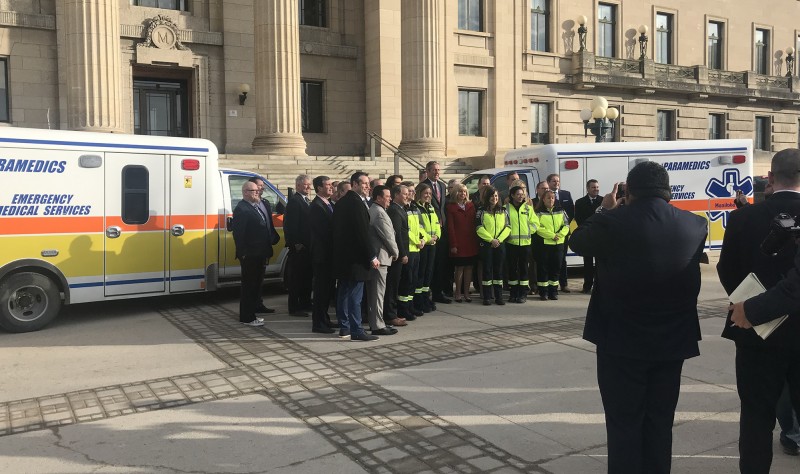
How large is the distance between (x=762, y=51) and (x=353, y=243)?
128 feet

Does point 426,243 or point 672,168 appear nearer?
point 426,243

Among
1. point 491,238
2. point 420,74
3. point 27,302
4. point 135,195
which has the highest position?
point 420,74

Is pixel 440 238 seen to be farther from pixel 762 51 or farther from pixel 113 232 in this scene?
pixel 762 51

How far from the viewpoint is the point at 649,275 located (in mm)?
3762

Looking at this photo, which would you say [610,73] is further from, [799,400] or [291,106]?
[799,400]

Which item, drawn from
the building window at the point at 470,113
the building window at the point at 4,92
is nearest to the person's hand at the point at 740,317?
the building window at the point at 4,92

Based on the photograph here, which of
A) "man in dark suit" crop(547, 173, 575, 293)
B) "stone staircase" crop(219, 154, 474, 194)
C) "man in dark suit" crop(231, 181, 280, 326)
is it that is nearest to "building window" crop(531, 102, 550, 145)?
"stone staircase" crop(219, 154, 474, 194)

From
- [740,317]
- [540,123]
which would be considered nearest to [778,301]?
[740,317]

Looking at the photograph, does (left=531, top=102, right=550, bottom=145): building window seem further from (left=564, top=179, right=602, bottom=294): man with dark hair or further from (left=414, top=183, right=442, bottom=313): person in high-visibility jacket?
(left=414, top=183, right=442, bottom=313): person in high-visibility jacket

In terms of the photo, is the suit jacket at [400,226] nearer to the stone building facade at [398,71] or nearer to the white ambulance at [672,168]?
the white ambulance at [672,168]

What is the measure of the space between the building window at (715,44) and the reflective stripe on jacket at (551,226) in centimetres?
3032

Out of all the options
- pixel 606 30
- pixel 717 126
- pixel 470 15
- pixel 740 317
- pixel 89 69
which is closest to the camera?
pixel 740 317

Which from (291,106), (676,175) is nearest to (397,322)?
(676,175)

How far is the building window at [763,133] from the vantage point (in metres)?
39.2
